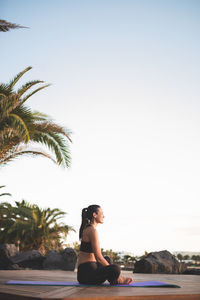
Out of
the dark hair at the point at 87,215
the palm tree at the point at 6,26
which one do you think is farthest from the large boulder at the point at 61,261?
the palm tree at the point at 6,26

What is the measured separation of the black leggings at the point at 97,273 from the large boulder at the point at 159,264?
26.0ft

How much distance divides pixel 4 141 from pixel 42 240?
1812 cm

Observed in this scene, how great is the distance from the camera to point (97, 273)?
420cm

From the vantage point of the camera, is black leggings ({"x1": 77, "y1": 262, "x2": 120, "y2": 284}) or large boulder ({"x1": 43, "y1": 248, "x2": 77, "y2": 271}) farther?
large boulder ({"x1": 43, "y1": 248, "x2": 77, "y2": 271})

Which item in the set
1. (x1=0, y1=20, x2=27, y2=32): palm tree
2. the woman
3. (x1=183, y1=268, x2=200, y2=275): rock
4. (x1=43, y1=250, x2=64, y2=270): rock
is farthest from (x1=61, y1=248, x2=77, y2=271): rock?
(x1=0, y1=20, x2=27, y2=32): palm tree

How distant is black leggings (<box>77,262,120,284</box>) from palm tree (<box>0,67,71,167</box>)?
20.3ft

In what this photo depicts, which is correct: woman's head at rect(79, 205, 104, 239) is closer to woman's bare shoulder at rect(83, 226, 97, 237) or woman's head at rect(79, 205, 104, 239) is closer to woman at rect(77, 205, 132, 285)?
woman at rect(77, 205, 132, 285)

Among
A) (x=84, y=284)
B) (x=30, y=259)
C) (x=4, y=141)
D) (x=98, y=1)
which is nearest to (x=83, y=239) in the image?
(x=84, y=284)

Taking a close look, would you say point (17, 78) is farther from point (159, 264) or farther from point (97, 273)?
point (159, 264)

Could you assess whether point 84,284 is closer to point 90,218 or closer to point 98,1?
point 90,218

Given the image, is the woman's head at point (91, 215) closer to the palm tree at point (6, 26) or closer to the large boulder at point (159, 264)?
the palm tree at point (6, 26)

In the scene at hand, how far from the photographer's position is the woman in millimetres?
4145

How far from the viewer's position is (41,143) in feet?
41.4

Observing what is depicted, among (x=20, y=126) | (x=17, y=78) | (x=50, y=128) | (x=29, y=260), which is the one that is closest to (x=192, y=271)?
(x=29, y=260)
